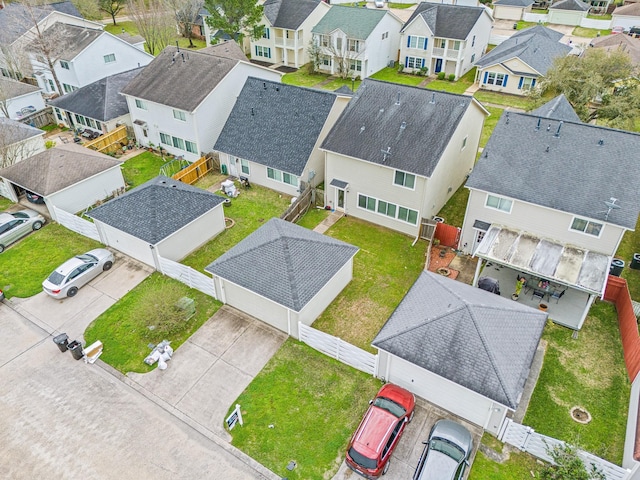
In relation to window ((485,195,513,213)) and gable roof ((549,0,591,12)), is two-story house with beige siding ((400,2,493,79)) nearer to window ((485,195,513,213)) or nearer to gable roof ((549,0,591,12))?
gable roof ((549,0,591,12))

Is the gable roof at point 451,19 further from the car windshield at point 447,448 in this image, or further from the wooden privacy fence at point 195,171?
the car windshield at point 447,448

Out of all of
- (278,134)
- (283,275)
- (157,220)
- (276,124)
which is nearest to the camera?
(283,275)

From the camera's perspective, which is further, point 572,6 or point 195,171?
point 572,6

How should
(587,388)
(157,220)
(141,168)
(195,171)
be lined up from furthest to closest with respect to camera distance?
(141,168) < (195,171) < (157,220) < (587,388)

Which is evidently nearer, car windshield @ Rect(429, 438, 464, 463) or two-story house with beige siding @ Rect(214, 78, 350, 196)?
car windshield @ Rect(429, 438, 464, 463)

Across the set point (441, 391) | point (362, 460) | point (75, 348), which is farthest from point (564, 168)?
point (75, 348)

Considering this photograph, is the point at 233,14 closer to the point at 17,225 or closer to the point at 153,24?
the point at 153,24

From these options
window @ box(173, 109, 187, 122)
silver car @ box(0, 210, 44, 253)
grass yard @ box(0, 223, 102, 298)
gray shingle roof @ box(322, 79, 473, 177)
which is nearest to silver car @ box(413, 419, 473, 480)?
gray shingle roof @ box(322, 79, 473, 177)
